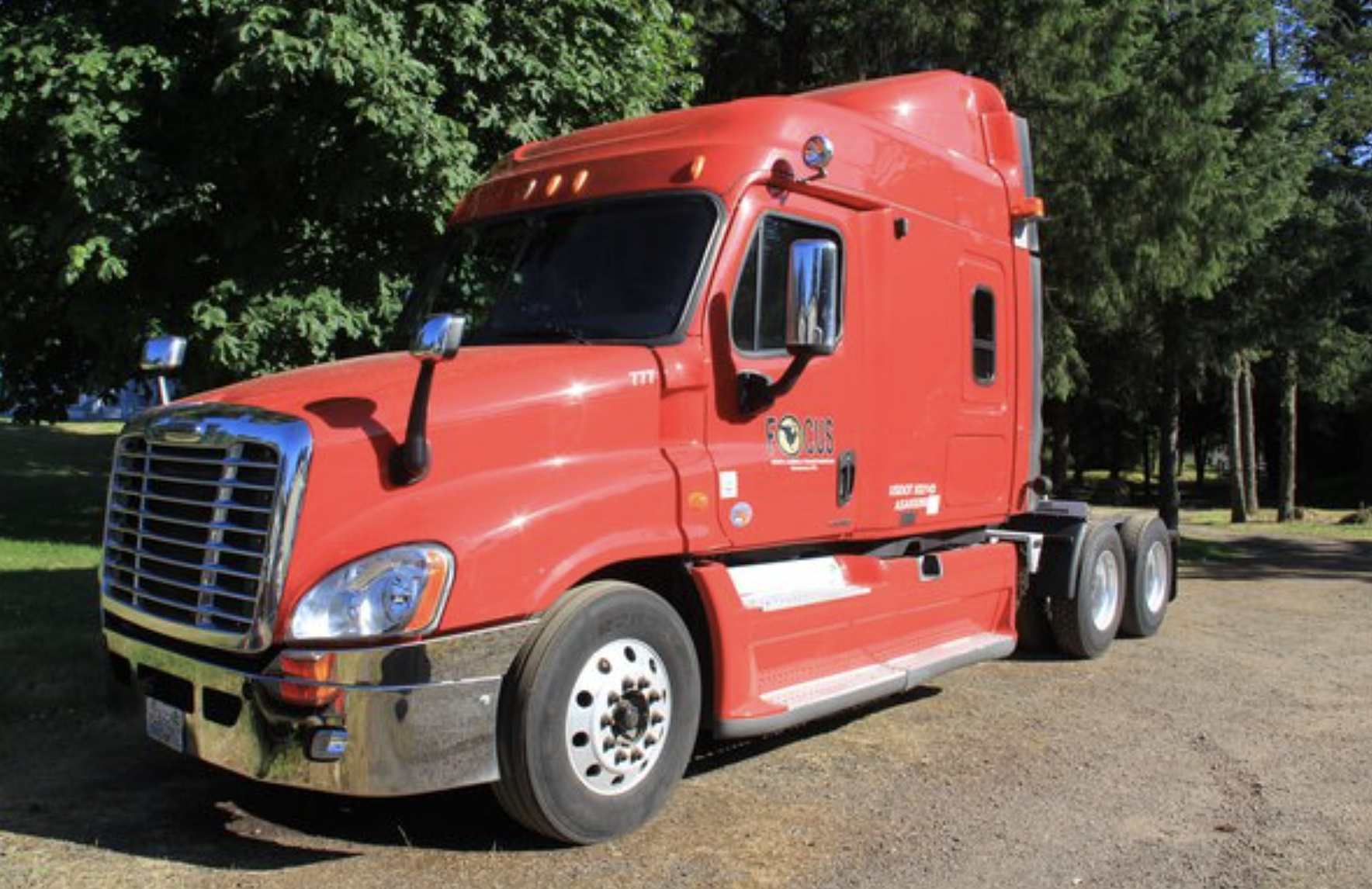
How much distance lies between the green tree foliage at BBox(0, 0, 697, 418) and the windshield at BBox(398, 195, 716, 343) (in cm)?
352

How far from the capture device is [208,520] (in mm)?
4184

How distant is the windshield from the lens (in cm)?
502

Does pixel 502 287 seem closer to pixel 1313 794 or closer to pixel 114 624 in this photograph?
pixel 114 624

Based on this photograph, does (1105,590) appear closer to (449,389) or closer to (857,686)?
(857,686)

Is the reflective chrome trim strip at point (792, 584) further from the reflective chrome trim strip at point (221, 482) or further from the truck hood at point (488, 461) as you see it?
the reflective chrome trim strip at point (221, 482)

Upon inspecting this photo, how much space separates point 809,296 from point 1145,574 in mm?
5401

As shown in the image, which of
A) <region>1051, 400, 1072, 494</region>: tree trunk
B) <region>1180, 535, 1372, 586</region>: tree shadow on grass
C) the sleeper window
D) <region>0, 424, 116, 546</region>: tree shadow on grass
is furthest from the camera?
<region>1051, 400, 1072, 494</region>: tree trunk

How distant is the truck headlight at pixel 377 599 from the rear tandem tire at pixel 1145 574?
6.55 meters

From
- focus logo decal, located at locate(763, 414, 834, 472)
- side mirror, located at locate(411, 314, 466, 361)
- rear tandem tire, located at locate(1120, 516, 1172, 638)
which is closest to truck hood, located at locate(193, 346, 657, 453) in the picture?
side mirror, located at locate(411, 314, 466, 361)

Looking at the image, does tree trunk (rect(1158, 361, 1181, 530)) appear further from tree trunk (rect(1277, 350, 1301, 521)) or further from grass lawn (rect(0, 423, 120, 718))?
grass lawn (rect(0, 423, 120, 718))

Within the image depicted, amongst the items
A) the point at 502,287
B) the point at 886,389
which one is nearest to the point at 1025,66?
the point at 886,389

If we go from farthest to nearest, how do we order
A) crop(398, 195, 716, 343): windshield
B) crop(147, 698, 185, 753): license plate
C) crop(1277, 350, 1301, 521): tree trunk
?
crop(1277, 350, 1301, 521): tree trunk
crop(398, 195, 716, 343): windshield
crop(147, 698, 185, 753): license plate

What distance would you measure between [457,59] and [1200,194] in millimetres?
8855

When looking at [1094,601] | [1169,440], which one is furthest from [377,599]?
[1169,440]
